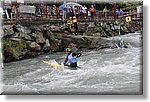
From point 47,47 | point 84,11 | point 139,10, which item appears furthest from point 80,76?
point 139,10

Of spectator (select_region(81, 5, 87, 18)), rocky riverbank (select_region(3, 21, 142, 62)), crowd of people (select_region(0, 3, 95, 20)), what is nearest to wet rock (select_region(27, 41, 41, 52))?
rocky riverbank (select_region(3, 21, 142, 62))

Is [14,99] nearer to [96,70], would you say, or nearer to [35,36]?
[35,36]

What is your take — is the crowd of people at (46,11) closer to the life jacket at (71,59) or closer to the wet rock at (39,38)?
the wet rock at (39,38)

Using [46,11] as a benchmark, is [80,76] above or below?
below

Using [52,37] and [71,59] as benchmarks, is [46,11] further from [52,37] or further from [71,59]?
[71,59]

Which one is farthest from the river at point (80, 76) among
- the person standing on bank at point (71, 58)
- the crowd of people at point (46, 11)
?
the crowd of people at point (46, 11)

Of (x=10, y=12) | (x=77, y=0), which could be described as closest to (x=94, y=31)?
(x=77, y=0)
